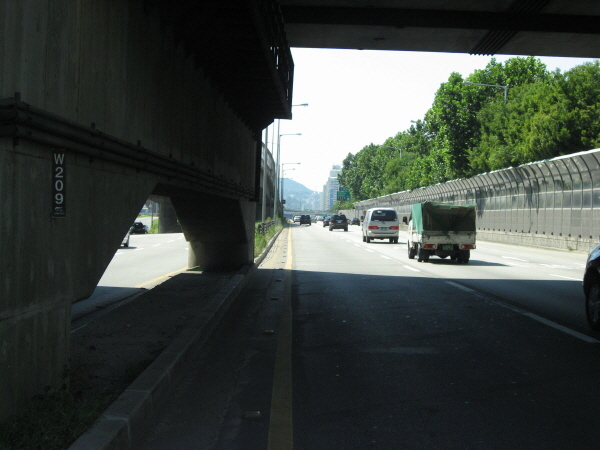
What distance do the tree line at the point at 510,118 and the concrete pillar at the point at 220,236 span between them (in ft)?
105

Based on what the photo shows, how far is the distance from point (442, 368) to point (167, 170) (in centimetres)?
455

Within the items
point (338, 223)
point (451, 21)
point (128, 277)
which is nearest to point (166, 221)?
point (338, 223)

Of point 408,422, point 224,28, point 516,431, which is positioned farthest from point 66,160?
point 224,28

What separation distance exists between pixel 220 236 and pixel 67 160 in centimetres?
1235

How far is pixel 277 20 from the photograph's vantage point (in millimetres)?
12070

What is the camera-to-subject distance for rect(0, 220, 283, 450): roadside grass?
418cm

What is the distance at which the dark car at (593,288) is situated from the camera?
929 cm

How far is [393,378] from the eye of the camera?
6773 millimetres

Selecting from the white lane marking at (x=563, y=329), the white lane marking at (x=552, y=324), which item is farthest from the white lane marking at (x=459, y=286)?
the white lane marking at (x=563, y=329)

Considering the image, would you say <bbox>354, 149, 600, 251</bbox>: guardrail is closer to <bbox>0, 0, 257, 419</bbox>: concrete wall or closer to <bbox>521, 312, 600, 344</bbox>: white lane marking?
Answer: <bbox>521, 312, 600, 344</bbox>: white lane marking

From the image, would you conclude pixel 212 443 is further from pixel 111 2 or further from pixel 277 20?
pixel 277 20

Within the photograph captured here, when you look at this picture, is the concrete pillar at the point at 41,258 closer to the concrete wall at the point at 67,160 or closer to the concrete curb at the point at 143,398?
the concrete wall at the point at 67,160

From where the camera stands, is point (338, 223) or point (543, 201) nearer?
point (543, 201)

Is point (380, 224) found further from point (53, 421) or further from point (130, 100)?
point (53, 421)
